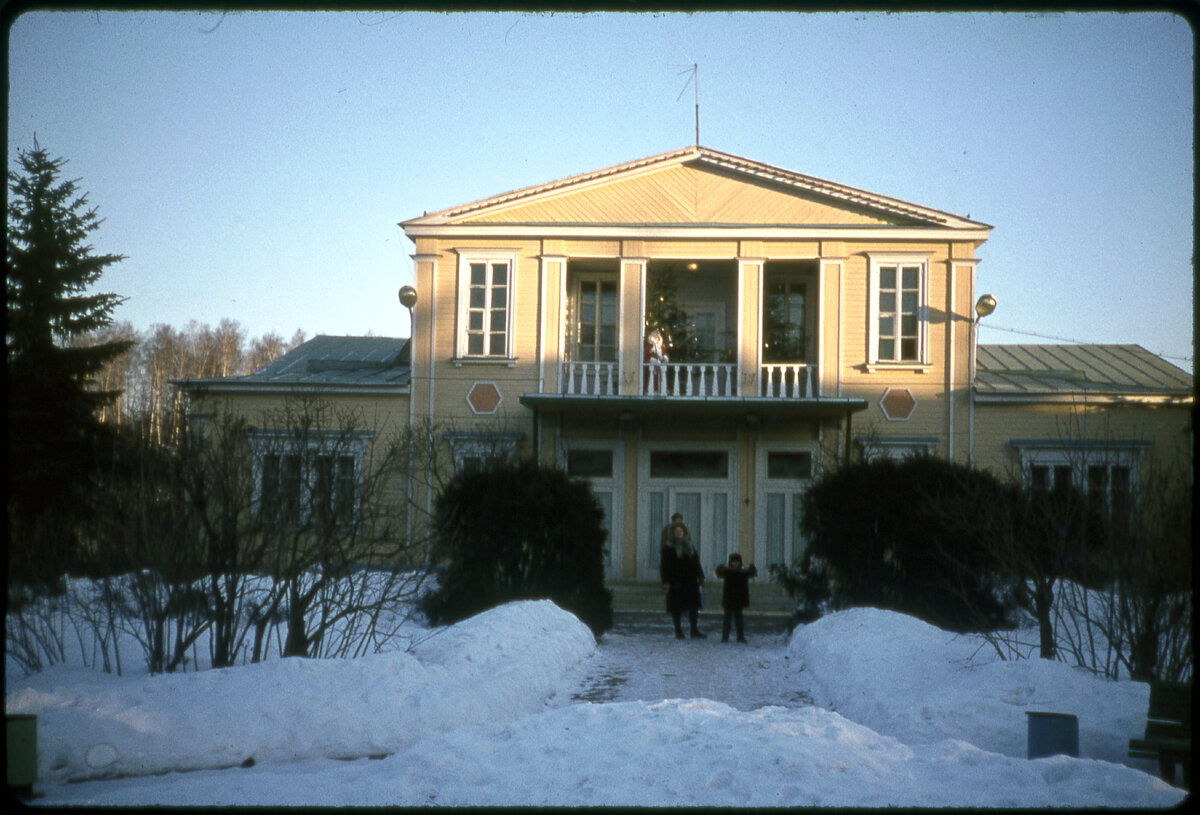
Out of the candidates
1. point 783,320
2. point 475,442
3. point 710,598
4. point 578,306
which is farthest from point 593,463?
point 783,320

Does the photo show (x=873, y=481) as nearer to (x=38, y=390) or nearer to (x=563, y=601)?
(x=563, y=601)

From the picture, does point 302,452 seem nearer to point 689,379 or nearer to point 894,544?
point 894,544

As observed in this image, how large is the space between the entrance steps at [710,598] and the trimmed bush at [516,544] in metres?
5.52

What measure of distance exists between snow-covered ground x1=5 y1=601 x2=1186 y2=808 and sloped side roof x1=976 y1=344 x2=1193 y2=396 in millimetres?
15115

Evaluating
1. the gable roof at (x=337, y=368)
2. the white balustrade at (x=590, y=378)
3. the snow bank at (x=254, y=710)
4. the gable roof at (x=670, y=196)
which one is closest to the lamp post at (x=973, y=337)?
the gable roof at (x=670, y=196)

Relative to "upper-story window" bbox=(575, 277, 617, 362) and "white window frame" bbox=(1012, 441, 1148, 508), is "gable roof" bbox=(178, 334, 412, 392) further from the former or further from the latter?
"white window frame" bbox=(1012, 441, 1148, 508)

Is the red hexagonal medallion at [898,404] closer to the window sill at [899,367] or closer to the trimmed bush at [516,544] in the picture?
the window sill at [899,367]

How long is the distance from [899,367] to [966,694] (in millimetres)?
16406

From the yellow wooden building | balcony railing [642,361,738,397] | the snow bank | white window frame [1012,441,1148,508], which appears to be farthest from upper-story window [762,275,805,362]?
the snow bank

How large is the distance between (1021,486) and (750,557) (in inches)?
490

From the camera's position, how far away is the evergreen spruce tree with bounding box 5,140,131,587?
9.50 m

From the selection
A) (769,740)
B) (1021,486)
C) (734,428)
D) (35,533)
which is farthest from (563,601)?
(734,428)

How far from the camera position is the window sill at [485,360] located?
24.8 metres

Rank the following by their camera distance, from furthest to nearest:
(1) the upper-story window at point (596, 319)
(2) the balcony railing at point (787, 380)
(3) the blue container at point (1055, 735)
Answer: (1) the upper-story window at point (596, 319) < (2) the balcony railing at point (787, 380) < (3) the blue container at point (1055, 735)
